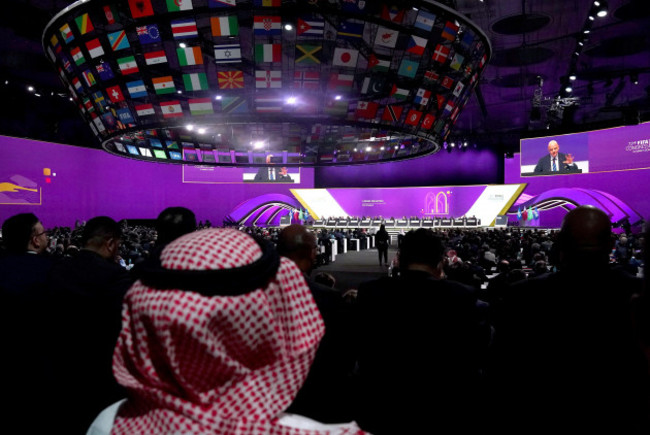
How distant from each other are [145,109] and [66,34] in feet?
3.05

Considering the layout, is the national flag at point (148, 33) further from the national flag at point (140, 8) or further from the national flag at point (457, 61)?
the national flag at point (457, 61)

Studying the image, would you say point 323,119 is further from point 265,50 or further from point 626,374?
point 626,374

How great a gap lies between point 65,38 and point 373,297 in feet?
13.5

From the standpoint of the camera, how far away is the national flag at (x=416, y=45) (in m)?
3.75

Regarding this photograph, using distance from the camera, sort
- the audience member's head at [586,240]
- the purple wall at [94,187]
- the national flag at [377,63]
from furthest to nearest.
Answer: the purple wall at [94,187], the national flag at [377,63], the audience member's head at [586,240]

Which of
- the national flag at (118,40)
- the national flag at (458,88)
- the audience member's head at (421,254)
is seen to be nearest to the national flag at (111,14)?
the national flag at (118,40)

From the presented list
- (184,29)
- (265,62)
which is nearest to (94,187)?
(184,29)

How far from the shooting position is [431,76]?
4.38 meters

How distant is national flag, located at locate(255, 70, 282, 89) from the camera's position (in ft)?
12.5

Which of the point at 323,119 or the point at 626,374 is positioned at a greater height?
the point at 323,119

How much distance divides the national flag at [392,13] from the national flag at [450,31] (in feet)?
1.78

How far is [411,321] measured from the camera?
1.51m

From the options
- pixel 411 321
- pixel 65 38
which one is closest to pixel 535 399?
pixel 411 321

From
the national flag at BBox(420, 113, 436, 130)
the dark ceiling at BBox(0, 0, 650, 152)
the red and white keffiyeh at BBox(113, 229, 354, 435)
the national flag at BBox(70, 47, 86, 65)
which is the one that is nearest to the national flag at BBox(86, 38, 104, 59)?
the national flag at BBox(70, 47, 86, 65)
